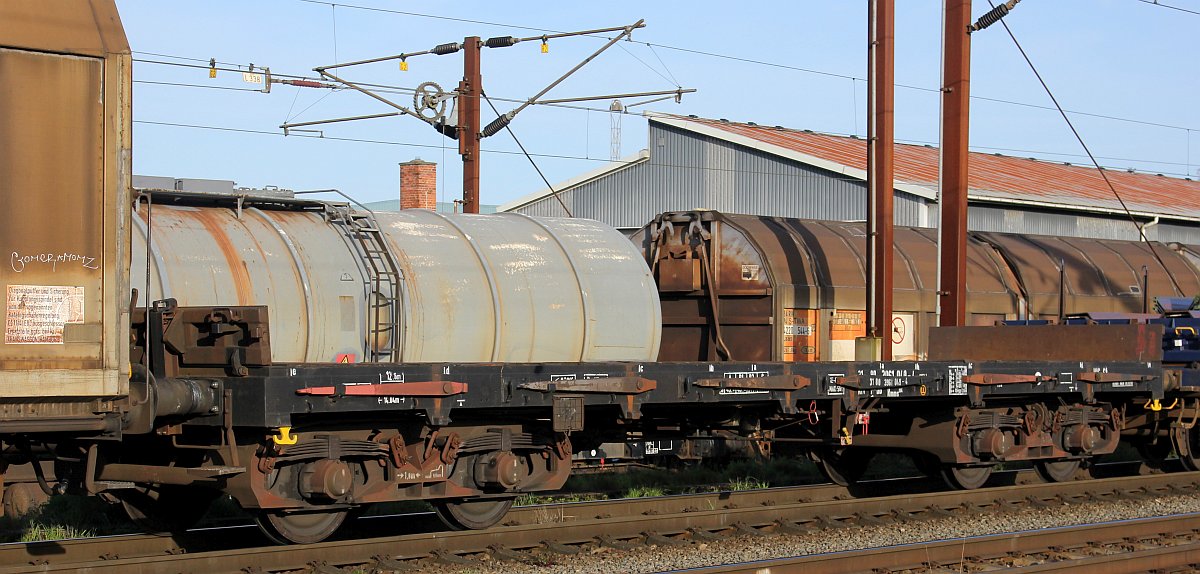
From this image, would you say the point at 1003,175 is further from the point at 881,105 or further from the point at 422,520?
the point at 422,520

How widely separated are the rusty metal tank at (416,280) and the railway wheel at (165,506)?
2160 mm

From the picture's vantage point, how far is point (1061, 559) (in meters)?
10.7

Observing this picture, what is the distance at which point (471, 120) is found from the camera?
82.5 ft

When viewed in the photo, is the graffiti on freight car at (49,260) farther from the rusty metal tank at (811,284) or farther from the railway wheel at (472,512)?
the rusty metal tank at (811,284)

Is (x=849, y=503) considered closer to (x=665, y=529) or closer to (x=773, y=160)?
(x=665, y=529)

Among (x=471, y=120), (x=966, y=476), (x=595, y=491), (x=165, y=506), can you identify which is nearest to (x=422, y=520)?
(x=165, y=506)

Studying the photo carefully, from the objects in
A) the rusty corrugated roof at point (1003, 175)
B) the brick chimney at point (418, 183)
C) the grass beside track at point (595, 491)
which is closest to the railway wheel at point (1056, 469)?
the grass beside track at point (595, 491)

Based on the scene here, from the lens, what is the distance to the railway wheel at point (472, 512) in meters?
10.9

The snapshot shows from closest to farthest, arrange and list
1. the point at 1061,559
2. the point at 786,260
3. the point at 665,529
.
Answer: the point at 1061,559 → the point at 665,529 → the point at 786,260

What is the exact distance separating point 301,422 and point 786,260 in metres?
7.20

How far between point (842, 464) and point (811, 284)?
7.46 ft

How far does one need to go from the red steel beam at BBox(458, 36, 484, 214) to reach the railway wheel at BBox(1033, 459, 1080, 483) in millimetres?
12873

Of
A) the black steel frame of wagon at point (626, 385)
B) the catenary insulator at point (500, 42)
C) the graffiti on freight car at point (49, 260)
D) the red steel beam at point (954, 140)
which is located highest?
the catenary insulator at point (500, 42)

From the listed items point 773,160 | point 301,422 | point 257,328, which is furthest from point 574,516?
point 773,160
